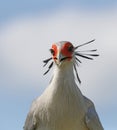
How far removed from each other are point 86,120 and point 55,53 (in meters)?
1.42

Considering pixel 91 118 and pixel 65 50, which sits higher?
pixel 65 50

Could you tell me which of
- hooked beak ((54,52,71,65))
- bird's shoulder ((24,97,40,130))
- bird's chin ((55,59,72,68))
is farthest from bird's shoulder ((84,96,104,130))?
hooked beak ((54,52,71,65))

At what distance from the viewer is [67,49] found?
10.2 metres

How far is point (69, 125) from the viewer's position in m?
10.4

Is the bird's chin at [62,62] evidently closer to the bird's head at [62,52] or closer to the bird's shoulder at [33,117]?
the bird's head at [62,52]

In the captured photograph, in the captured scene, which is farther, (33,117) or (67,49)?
(33,117)

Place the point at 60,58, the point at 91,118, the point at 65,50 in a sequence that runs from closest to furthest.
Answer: the point at 60,58, the point at 65,50, the point at 91,118

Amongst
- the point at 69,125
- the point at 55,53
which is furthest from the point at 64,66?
the point at 69,125

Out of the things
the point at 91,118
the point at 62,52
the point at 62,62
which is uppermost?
the point at 62,52

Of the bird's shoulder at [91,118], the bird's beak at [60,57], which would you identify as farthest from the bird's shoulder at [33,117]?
the bird's beak at [60,57]

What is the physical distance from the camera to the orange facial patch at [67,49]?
1016 cm

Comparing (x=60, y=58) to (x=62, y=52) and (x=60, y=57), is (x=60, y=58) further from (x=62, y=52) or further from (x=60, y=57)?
(x=62, y=52)

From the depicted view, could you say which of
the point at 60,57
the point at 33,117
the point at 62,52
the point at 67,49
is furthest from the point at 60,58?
the point at 33,117

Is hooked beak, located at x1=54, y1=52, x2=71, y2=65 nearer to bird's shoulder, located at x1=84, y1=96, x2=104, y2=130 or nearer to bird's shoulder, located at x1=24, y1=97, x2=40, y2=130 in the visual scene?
bird's shoulder, located at x1=24, y1=97, x2=40, y2=130
